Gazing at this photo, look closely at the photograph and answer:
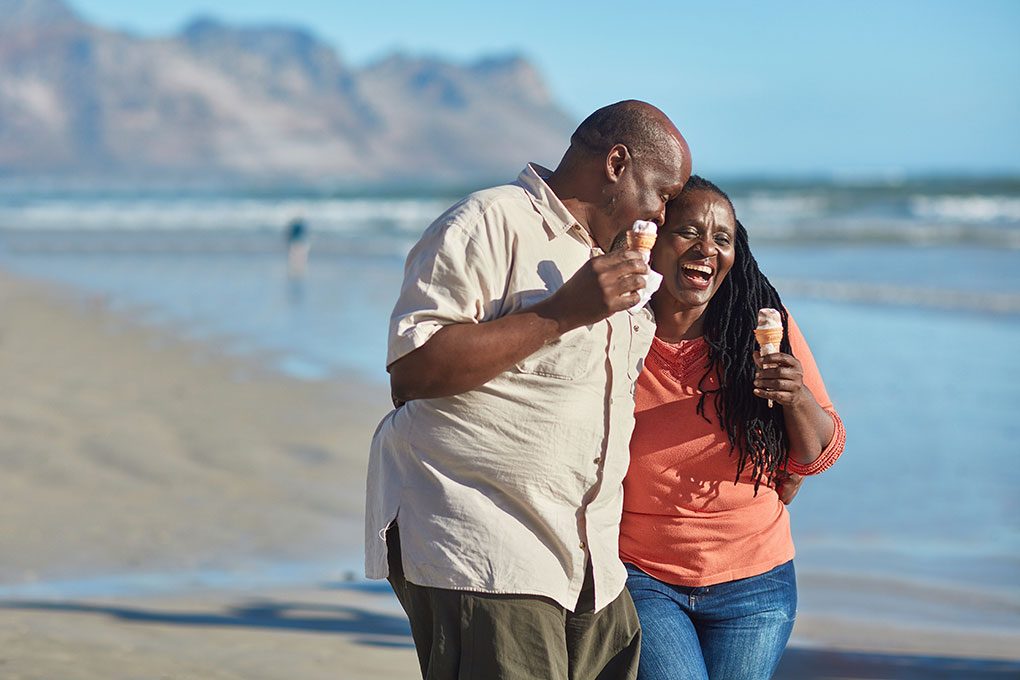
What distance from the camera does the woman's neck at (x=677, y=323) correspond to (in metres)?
3.35

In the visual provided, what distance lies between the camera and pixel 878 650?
5.32 metres

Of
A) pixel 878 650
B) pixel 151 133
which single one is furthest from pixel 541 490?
pixel 151 133

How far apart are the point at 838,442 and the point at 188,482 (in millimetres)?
5546

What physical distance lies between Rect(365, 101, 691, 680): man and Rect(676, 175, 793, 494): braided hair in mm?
515

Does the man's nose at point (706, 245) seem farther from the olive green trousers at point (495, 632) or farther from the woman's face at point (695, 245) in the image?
the olive green trousers at point (495, 632)

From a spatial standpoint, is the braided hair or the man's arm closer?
the man's arm

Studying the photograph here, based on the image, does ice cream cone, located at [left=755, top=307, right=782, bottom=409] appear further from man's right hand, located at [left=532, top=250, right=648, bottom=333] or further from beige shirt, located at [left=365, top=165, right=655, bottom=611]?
man's right hand, located at [left=532, top=250, right=648, bottom=333]

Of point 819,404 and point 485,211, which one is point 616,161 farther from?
point 819,404

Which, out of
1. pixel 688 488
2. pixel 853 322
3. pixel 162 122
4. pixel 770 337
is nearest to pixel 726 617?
pixel 688 488

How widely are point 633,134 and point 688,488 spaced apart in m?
1.01

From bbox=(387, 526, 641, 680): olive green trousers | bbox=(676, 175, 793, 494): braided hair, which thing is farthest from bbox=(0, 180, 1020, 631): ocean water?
bbox=(387, 526, 641, 680): olive green trousers

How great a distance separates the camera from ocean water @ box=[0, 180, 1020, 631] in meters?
7.12

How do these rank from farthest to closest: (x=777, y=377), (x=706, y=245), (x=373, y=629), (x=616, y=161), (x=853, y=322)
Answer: (x=853, y=322) → (x=373, y=629) → (x=706, y=245) → (x=777, y=377) → (x=616, y=161)

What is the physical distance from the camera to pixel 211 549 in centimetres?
674
